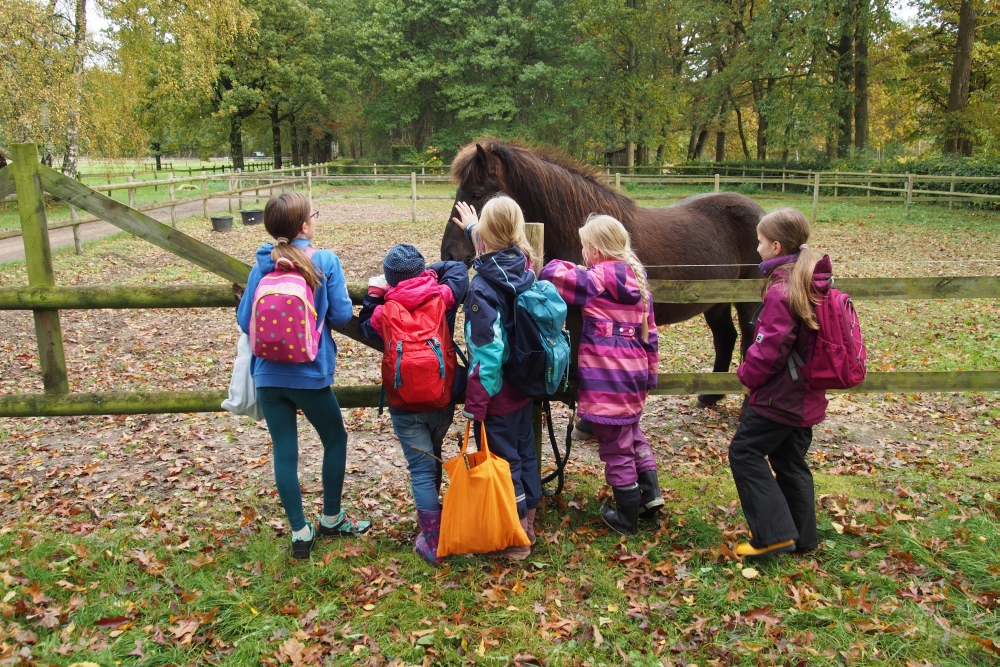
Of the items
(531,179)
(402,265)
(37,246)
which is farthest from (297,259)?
(531,179)

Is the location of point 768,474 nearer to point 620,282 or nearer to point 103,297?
point 620,282

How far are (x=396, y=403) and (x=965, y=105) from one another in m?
30.5

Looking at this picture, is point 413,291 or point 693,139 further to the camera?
point 693,139

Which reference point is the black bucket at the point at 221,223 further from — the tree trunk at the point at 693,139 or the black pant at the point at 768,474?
the tree trunk at the point at 693,139

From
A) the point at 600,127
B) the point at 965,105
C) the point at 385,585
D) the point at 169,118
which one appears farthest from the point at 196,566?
the point at 169,118

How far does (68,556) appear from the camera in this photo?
3.35 meters

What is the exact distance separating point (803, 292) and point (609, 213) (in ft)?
6.42

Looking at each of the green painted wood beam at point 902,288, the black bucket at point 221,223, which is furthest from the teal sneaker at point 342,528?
the black bucket at point 221,223

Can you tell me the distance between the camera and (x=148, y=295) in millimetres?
3547

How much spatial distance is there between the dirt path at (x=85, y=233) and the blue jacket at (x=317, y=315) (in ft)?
26.3

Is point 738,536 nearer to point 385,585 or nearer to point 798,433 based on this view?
point 798,433

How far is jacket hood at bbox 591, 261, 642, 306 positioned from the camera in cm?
323

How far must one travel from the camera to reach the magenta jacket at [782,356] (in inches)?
118

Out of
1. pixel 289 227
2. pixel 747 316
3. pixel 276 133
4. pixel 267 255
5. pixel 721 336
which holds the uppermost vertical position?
pixel 276 133
